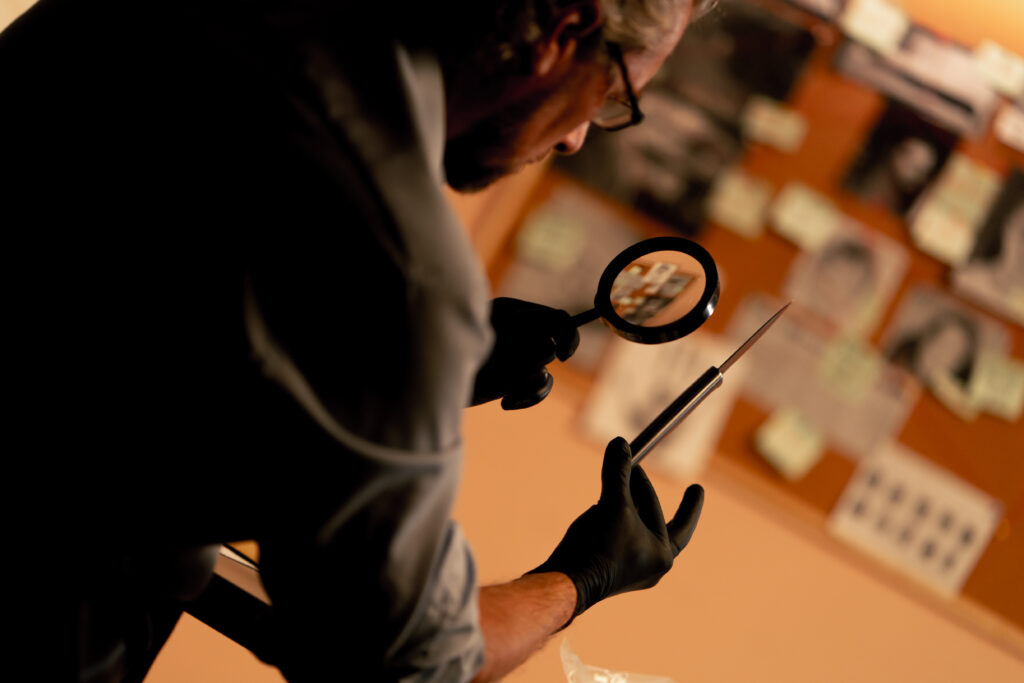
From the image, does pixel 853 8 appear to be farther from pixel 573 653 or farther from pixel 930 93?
pixel 573 653

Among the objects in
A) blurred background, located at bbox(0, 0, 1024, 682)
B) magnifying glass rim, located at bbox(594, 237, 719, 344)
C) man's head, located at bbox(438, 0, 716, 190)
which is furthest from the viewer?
blurred background, located at bbox(0, 0, 1024, 682)

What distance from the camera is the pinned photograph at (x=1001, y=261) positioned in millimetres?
1494

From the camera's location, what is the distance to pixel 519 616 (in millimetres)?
654

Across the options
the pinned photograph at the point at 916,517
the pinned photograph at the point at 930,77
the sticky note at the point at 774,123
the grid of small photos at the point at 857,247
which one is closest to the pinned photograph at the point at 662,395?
the grid of small photos at the point at 857,247

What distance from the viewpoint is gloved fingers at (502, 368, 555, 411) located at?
2.58ft

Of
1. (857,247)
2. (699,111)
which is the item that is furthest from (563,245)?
(857,247)

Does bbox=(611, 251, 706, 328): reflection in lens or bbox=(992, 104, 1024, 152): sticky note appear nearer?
bbox=(611, 251, 706, 328): reflection in lens

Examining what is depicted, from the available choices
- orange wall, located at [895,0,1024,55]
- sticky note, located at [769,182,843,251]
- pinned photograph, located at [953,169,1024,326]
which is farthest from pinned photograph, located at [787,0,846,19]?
pinned photograph, located at [953,169,1024,326]

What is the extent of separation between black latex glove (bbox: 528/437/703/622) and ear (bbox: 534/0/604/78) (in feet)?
1.22

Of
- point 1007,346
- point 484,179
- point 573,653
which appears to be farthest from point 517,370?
point 1007,346

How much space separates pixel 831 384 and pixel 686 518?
0.83 metres

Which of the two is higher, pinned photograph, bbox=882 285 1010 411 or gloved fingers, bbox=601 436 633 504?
gloved fingers, bbox=601 436 633 504

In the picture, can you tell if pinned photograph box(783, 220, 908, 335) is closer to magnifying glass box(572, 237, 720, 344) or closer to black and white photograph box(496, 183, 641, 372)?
black and white photograph box(496, 183, 641, 372)

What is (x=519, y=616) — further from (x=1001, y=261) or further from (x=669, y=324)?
(x=1001, y=261)
